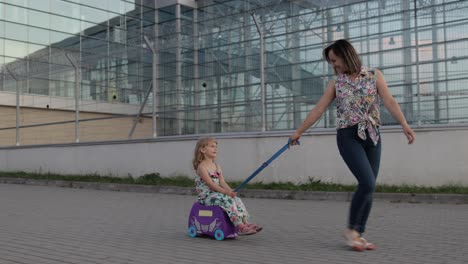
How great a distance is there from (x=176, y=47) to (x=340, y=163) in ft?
20.4

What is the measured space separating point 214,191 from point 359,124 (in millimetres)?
1681

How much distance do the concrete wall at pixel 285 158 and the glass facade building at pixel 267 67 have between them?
42cm

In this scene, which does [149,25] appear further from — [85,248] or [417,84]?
[85,248]

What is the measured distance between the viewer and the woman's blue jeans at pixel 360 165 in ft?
15.5

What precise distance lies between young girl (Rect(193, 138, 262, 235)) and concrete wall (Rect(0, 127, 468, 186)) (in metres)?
5.54

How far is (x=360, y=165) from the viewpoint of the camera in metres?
4.72

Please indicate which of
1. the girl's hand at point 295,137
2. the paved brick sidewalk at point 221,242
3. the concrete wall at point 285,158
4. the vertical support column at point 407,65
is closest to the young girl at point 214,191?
the paved brick sidewalk at point 221,242

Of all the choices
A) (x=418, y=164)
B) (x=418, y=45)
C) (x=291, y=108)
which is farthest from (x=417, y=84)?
(x=291, y=108)

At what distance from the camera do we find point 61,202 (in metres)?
10.1

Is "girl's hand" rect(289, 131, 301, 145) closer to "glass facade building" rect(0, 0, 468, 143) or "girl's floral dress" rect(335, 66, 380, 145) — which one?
"girl's floral dress" rect(335, 66, 380, 145)

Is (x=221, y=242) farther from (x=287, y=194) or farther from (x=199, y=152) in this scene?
(x=287, y=194)

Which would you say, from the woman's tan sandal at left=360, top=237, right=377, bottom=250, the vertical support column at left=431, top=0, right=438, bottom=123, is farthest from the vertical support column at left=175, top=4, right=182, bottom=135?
the woman's tan sandal at left=360, top=237, right=377, bottom=250

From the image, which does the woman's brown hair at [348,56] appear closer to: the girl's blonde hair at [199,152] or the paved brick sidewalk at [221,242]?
the paved brick sidewalk at [221,242]

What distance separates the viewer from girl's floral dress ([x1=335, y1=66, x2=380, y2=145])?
479cm
